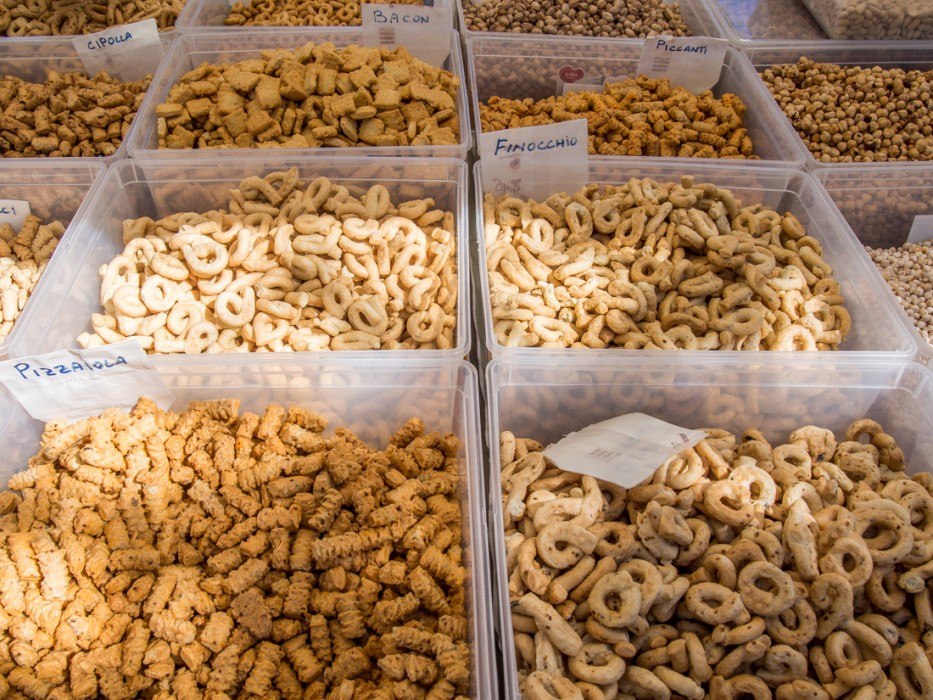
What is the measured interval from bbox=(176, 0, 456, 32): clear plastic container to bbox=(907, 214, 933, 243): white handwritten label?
1593 mm

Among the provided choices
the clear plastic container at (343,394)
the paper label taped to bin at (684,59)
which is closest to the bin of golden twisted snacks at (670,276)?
the clear plastic container at (343,394)

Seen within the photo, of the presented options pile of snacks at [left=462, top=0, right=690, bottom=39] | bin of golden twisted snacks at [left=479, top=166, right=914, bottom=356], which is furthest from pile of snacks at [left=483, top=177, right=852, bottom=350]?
pile of snacks at [left=462, top=0, right=690, bottom=39]

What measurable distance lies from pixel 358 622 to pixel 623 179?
54.7 inches

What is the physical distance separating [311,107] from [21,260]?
839 mm

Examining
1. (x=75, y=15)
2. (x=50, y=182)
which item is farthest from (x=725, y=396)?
(x=75, y=15)

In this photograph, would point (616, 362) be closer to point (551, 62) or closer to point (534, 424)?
point (534, 424)

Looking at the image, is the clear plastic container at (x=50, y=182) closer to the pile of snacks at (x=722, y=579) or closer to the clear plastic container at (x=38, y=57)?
the clear plastic container at (x=38, y=57)

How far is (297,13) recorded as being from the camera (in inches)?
98.8

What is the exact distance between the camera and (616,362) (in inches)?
57.9

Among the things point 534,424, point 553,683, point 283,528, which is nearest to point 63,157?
point 283,528

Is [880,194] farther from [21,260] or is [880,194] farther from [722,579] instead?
→ [21,260]

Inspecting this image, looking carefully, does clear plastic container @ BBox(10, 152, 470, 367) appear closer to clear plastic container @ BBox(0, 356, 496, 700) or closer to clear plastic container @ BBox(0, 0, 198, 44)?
clear plastic container @ BBox(0, 356, 496, 700)

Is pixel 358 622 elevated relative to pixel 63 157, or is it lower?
lower

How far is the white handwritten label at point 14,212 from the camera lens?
6.09ft
